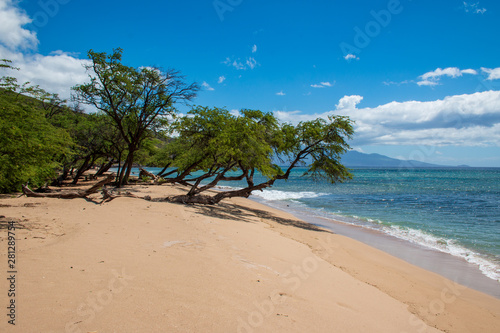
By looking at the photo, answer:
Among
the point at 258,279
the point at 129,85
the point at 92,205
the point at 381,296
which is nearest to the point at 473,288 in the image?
the point at 381,296

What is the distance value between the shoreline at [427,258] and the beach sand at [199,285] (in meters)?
0.69

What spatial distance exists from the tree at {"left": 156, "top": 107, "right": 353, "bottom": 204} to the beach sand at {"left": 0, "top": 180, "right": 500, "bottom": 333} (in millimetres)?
6405

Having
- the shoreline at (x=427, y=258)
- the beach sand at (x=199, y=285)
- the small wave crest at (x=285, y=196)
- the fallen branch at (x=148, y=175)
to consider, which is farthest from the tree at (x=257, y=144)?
the small wave crest at (x=285, y=196)

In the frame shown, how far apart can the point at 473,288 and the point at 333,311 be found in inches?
247

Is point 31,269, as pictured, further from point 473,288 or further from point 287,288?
point 473,288

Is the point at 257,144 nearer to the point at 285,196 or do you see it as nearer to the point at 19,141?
the point at 19,141

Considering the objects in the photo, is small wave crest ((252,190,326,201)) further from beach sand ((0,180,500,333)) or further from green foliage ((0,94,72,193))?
green foliage ((0,94,72,193))

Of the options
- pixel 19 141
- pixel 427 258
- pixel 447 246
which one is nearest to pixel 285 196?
pixel 447 246

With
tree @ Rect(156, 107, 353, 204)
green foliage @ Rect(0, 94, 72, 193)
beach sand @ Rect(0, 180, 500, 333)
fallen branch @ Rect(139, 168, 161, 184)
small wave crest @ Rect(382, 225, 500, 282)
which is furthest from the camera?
fallen branch @ Rect(139, 168, 161, 184)

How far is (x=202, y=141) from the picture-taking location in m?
17.4

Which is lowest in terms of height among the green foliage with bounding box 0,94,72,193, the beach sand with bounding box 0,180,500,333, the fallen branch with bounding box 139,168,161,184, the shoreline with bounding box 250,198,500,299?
the shoreline with bounding box 250,198,500,299

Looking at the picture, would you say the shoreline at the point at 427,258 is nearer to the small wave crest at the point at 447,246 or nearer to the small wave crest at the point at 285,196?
the small wave crest at the point at 447,246

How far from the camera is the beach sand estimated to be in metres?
3.53

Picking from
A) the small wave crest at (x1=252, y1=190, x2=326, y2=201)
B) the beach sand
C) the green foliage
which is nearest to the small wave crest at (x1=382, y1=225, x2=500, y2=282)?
the beach sand
